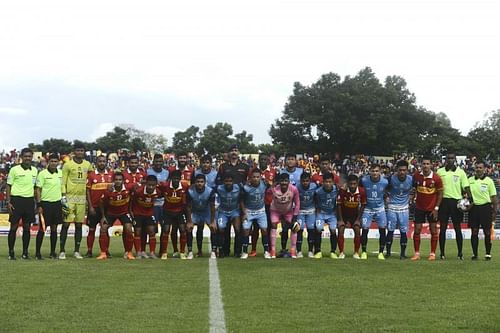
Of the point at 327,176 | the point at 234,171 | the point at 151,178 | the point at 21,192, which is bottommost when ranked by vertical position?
the point at 21,192

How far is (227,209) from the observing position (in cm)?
1318

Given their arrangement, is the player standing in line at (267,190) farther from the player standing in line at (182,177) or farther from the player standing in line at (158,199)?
the player standing in line at (158,199)

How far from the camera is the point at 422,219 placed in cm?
1323

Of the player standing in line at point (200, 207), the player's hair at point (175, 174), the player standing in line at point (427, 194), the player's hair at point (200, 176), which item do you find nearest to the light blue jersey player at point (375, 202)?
the player standing in line at point (427, 194)

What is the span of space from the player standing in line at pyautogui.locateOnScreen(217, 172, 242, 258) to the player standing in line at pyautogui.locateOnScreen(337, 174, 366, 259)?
2.17 m

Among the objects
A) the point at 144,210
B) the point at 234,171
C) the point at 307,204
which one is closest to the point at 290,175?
the point at 307,204

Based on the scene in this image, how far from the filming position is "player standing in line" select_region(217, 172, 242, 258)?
42.5 ft

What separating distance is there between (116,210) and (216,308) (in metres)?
6.45

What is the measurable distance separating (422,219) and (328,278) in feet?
14.7

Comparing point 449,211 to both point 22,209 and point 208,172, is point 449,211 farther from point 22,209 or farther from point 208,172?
point 22,209

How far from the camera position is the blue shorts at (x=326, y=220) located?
13.3 m

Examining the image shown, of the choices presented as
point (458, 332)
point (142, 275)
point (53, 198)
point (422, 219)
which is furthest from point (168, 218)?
point (458, 332)

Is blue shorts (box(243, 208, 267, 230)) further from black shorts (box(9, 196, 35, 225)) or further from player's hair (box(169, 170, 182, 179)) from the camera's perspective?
black shorts (box(9, 196, 35, 225))

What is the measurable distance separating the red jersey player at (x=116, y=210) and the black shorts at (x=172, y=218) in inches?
28.8
